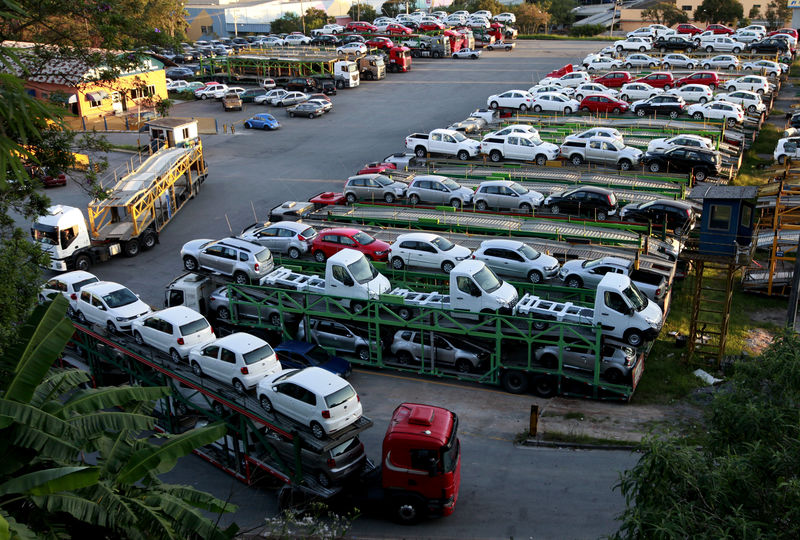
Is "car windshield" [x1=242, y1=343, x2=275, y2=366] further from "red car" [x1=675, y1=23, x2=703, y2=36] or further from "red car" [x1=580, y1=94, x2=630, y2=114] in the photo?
"red car" [x1=675, y1=23, x2=703, y2=36]

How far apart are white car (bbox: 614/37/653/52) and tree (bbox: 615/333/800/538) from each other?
5941cm

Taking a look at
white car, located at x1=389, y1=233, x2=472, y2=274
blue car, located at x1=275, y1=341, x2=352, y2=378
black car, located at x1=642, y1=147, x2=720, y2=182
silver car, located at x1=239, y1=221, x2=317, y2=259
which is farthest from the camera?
black car, located at x1=642, y1=147, x2=720, y2=182

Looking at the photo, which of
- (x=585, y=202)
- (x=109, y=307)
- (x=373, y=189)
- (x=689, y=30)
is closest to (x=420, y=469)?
(x=109, y=307)

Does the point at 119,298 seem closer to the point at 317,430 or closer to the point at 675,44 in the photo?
the point at 317,430

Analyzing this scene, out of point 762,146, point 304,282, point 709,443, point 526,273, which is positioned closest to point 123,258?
point 304,282

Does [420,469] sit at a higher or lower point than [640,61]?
lower

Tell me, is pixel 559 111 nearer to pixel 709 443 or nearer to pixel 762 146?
pixel 762 146

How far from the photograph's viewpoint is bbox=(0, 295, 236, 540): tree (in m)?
8.94

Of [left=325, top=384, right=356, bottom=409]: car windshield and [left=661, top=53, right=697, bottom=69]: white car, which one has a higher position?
[left=661, top=53, right=697, bottom=69]: white car

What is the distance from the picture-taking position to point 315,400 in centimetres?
1616

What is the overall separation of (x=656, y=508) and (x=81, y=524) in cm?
733

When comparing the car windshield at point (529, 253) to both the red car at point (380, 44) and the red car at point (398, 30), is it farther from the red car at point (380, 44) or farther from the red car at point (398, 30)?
the red car at point (398, 30)

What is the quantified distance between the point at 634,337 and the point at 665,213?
31.0 feet

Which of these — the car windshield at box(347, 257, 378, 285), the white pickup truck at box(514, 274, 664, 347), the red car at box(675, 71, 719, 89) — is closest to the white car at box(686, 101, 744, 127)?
the red car at box(675, 71, 719, 89)
